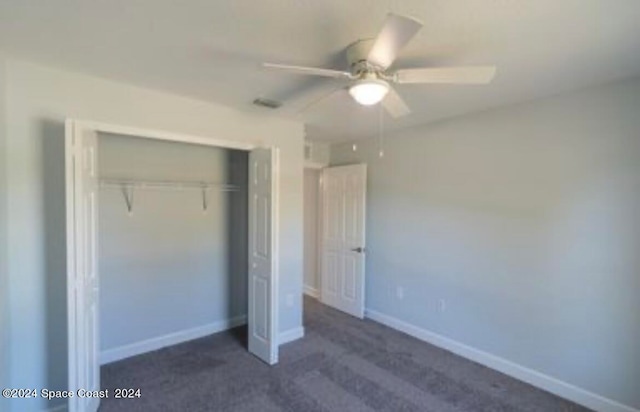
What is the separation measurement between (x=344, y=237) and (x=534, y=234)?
7.97ft

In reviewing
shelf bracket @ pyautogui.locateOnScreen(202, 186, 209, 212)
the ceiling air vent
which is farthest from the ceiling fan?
shelf bracket @ pyautogui.locateOnScreen(202, 186, 209, 212)

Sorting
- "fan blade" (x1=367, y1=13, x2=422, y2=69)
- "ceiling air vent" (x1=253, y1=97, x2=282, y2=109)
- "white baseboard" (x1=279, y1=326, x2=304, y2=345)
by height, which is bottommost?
"white baseboard" (x1=279, y1=326, x2=304, y2=345)

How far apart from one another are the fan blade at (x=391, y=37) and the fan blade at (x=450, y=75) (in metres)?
0.14

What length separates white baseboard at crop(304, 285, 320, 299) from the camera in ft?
18.3

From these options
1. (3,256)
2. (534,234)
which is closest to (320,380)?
(534,234)

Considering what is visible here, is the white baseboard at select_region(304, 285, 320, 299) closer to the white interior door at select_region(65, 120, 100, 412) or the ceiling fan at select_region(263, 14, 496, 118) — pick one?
the white interior door at select_region(65, 120, 100, 412)

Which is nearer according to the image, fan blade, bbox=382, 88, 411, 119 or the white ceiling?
the white ceiling

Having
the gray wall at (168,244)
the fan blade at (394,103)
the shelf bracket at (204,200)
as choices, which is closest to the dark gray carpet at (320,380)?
the gray wall at (168,244)

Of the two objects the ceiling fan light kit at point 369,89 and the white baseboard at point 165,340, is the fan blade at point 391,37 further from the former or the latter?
the white baseboard at point 165,340

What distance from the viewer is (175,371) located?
10.4 ft

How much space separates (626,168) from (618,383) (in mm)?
1616

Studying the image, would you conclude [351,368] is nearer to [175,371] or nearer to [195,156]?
[175,371]

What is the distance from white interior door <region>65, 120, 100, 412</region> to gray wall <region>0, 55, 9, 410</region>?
48 cm

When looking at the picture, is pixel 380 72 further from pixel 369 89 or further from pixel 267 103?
pixel 267 103
